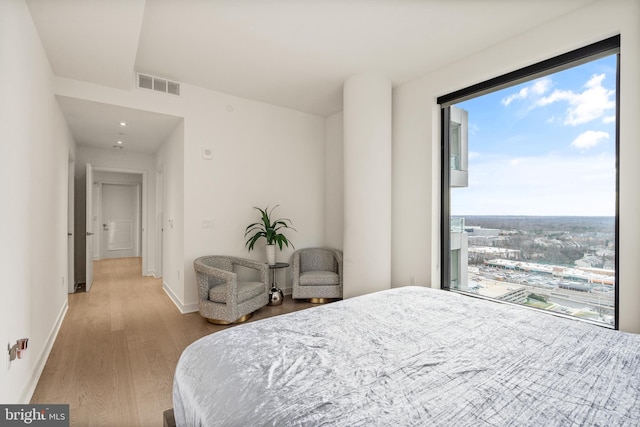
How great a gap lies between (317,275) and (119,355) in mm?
2288

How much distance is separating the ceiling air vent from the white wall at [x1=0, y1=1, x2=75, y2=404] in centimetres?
81

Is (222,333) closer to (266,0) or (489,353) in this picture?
(489,353)

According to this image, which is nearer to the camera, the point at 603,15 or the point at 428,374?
the point at 428,374

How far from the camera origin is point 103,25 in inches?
85.0

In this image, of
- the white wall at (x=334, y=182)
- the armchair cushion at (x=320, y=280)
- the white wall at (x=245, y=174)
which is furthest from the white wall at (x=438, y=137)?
the white wall at (x=245, y=174)

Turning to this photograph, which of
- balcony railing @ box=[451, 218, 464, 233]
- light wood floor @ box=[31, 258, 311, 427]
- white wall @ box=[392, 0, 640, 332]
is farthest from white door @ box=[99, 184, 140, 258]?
balcony railing @ box=[451, 218, 464, 233]

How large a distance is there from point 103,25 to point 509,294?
406 cm

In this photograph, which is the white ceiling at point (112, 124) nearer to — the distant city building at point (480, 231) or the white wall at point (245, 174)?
the white wall at point (245, 174)

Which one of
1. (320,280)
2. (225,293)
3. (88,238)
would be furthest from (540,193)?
(88,238)

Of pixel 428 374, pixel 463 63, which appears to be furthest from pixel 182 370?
pixel 463 63

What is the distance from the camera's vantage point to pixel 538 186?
2.68 m

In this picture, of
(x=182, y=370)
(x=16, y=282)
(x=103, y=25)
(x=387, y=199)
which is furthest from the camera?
(x=387, y=199)

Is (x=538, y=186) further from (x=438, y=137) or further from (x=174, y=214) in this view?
(x=174, y=214)

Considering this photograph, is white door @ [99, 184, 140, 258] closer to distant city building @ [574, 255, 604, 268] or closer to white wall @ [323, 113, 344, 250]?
white wall @ [323, 113, 344, 250]
